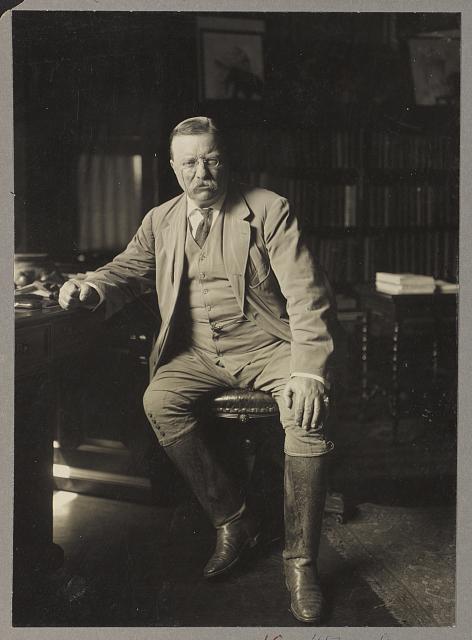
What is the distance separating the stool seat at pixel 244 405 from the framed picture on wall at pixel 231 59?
2374mm

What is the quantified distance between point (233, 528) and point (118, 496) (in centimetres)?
56

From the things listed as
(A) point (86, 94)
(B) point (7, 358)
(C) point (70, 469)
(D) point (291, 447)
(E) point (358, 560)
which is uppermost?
(A) point (86, 94)

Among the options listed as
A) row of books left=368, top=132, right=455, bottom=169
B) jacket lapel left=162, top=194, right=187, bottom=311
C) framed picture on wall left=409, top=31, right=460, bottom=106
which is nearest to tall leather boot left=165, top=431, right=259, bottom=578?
jacket lapel left=162, top=194, right=187, bottom=311

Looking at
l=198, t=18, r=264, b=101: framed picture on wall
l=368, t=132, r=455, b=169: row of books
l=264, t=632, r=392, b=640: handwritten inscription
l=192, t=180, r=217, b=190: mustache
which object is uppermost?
l=198, t=18, r=264, b=101: framed picture on wall

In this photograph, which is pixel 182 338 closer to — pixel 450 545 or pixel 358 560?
pixel 358 560

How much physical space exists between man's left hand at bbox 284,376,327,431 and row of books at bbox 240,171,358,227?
8.38ft

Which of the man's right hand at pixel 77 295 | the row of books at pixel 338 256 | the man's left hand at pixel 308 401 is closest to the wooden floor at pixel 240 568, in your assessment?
the man's left hand at pixel 308 401

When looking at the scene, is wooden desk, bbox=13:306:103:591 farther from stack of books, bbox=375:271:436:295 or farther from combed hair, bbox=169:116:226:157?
stack of books, bbox=375:271:436:295

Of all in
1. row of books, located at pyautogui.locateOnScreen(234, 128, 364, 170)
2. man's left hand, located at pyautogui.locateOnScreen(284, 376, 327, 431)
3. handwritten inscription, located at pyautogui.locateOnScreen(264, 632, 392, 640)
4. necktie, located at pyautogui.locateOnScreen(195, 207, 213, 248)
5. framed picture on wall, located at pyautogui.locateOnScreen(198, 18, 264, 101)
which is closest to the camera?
handwritten inscription, located at pyautogui.locateOnScreen(264, 632, 392, 640)

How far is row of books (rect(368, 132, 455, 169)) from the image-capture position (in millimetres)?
4465

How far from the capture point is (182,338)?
2336mm

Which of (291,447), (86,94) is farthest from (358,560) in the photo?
(86,94)

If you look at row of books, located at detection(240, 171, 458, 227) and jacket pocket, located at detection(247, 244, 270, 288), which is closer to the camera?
jacket pocket, located at detection(247, 244, 270, 288)

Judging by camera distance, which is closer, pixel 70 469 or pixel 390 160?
pixel 70 469
